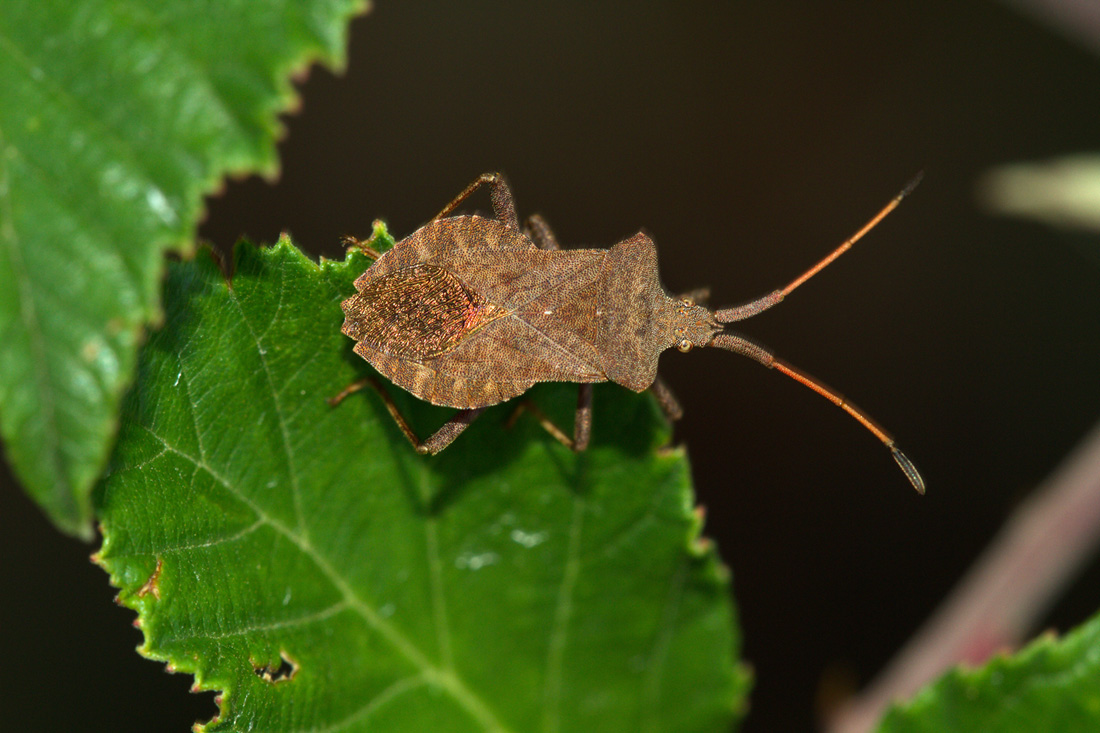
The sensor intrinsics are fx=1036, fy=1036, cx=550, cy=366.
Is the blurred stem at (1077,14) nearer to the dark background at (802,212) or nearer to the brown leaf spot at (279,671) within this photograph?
the dark background at (802,212)

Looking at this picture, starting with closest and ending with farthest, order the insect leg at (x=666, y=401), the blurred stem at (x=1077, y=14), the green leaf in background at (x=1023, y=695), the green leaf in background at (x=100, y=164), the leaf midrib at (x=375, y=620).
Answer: the green leaf in background at (x=100, y=164) < the leaf midrib at (x=375, y=620) < the green leaf in background at (x=1023, y=695) < the blurred stem at (x=1077, y=14) < the insect leg at (x=666, y=401)

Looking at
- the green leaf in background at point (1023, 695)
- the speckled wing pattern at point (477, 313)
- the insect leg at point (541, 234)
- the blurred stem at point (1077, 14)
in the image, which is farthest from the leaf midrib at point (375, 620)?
the blurred stem at point (1077, 14)

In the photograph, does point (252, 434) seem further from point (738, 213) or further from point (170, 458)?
point (738, 213)

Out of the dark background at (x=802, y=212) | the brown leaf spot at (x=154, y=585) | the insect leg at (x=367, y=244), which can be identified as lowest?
the dark background at (x=802, y=212)

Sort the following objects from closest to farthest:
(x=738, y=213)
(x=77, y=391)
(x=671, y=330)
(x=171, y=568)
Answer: (x=77, y=391)
(x=171, y=568)
(x=671, y=330)
(x=738, y=213)

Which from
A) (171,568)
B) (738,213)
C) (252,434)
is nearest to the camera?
(171,568)

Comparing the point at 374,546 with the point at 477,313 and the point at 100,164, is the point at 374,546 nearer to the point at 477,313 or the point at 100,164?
the point at 477,313

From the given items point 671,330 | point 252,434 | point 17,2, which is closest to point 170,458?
point 252,434
